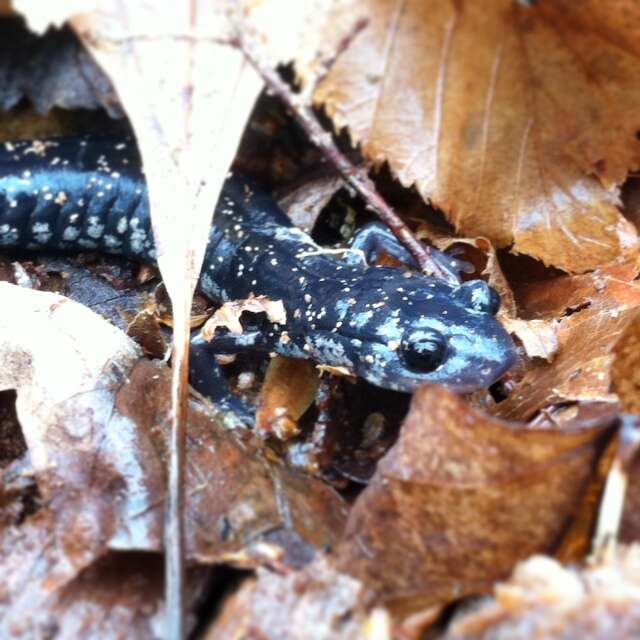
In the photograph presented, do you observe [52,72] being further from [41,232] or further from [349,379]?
[349,379]

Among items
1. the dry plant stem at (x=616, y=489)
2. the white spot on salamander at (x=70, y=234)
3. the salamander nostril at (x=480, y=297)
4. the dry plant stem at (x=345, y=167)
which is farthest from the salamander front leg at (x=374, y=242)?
the dry plant stem at (x=616, y=489)

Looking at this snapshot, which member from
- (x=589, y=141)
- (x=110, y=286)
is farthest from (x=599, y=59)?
(x=110, y=286)

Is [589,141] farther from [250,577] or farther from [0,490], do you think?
[0,490]

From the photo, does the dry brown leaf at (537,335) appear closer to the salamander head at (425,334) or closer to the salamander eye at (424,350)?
the salamander head at (425,334)

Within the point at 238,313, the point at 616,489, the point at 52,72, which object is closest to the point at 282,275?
the point at 238,313

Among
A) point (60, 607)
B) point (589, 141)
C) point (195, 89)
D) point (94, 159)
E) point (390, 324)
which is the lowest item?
point (60, 607)

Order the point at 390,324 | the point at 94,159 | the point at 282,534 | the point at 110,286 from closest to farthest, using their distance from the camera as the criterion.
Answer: the point at 282,534, the point at 390,324, the point at 110,286, the point at 94,159
